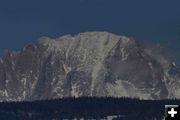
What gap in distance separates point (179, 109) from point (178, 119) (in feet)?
1.35

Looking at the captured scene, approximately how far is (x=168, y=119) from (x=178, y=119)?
245 millimetres

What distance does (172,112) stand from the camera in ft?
77.6

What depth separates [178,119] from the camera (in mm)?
23172

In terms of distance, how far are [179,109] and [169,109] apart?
0.31 m

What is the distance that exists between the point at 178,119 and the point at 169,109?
24.6 inches

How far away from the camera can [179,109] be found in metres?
23.5

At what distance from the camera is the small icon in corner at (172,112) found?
2328 centimetres

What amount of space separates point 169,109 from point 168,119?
21.0 inches

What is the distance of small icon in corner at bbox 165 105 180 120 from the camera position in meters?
23.3

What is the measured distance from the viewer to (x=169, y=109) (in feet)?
77.9
